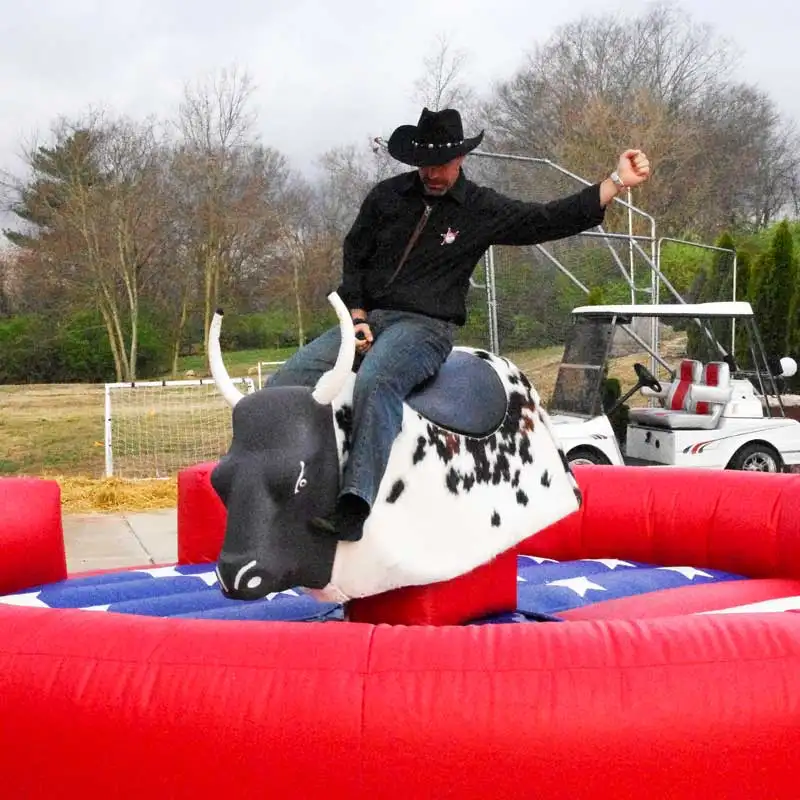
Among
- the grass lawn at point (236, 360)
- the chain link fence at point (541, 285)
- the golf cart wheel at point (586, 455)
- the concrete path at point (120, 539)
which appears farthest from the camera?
the grass lawn at point (236, 360)

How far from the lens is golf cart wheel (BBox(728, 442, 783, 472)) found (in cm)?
871

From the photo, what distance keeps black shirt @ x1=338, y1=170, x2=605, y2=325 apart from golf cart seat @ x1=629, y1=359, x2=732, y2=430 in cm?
578

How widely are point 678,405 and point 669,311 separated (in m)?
0.91

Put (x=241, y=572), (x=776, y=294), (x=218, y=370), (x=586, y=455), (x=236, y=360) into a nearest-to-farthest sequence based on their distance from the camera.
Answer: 1. (x=241, y=572)
2. (x=218, y=370)
3. (x=586, y=455)
4. (x=776, y=294)
5. (x=236, y=360)

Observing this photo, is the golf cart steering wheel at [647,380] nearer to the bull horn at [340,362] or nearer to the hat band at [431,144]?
the hat band at [431,144]

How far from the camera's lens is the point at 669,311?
28.1 ft

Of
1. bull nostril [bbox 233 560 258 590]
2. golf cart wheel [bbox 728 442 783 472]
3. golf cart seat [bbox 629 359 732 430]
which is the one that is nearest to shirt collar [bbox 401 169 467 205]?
bull nostril [bbox 233 560 258 590]

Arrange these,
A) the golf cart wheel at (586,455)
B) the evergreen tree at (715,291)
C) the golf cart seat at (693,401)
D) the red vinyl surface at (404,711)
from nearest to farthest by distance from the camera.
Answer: the red vinyl surface at (404,711) < the golf cart wheel at (586,455) < the golf cart seat at (693,401) < the evergreen tree at (715,291)

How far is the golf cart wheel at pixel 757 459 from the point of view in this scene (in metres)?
8.71

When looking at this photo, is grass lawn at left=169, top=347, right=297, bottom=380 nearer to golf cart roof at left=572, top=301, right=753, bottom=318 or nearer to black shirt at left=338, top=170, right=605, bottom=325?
golf cart roof at left=572, top=301, right=753, bottom=318

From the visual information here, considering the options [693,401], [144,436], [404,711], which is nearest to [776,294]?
[693,401]

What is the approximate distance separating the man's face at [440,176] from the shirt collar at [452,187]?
0.02 m

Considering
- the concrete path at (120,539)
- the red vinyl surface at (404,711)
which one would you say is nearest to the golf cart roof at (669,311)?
the concrete path at (120,539)

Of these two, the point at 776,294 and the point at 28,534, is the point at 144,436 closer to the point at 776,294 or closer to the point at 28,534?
the point at 28,534
